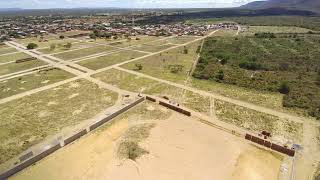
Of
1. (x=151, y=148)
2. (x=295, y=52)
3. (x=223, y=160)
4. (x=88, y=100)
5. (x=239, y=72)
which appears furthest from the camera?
(x=295, y=52)

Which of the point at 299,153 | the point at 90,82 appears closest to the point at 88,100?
the point at 90,82

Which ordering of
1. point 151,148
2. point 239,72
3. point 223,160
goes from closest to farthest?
point 223,160, point 151,148, point 239,72

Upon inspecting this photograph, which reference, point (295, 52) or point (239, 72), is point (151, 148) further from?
point (295, 52)

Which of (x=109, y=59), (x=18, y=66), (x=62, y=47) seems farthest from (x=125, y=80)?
(x=62, y=47)

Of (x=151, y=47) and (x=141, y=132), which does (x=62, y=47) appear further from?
(x=141, y=132)

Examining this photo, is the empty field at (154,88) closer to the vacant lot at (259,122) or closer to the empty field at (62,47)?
the vacant lot at (259,122)

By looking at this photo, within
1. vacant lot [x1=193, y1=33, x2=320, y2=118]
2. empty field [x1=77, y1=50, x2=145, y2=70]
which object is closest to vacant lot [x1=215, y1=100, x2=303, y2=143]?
vacant lot [x1=193, y1=33, x2=320, y2=118]

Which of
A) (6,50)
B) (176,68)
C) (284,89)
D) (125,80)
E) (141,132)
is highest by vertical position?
(176,68)
